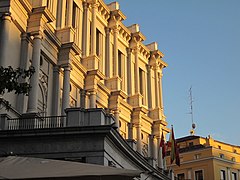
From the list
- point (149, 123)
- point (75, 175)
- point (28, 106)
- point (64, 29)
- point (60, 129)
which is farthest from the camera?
point (149, 123)

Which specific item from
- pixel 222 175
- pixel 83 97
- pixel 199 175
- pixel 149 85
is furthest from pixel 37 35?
pixel 222 175

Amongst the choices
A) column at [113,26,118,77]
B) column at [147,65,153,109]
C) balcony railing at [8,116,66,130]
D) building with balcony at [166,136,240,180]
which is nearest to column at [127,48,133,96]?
column at [113,26,118,77]

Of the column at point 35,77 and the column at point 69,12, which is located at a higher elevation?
the column at point 69,12

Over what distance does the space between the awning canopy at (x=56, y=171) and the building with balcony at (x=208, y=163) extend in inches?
1959

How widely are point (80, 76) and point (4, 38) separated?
421 inches

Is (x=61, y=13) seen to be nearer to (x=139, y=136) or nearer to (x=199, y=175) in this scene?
(x=139, y=136)

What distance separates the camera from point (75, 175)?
9.78 metres

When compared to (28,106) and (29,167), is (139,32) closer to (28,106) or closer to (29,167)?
(28,106)

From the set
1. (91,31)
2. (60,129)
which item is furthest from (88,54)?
(60,129)

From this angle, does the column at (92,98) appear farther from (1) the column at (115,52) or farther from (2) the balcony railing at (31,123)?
(2) the balcony railing at (31,123)

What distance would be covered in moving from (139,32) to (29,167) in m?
39.7

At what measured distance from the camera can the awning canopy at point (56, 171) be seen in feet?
31.7

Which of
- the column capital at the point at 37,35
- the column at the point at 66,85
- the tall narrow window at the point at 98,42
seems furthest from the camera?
the tall narrow window at the point at 98,42

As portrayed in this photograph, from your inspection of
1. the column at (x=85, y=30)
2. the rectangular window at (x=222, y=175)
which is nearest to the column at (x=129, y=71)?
the column at (x=85, y=30)
